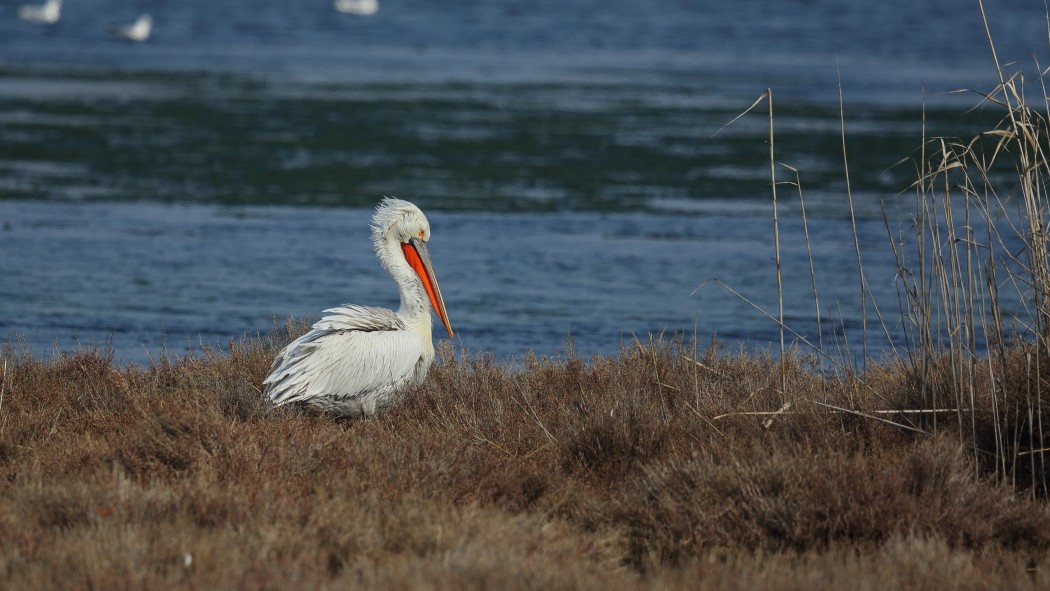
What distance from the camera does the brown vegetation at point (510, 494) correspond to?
14.0 ft

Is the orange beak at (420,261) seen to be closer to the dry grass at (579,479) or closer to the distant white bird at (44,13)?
the dry grass at (579,479)

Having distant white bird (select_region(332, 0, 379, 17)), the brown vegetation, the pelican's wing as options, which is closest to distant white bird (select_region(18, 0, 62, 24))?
distant white bird (select_region(332, 0, 379, 17))

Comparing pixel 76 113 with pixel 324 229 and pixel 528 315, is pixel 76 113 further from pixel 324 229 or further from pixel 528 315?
pixel 528 315

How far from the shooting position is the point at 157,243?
14.2m

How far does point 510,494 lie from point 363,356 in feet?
4.67

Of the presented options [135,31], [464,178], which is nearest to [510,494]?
[464,178]

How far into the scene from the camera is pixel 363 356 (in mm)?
6469

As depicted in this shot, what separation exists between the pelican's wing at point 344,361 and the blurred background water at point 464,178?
186 centimetres

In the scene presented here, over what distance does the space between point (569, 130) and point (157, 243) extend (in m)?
10.1

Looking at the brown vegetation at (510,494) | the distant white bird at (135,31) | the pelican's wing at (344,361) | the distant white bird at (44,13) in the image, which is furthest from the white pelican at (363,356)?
the distant white bird at (44,13)

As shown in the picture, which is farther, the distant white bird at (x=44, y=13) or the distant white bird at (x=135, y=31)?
the distant white bird at (x=44, y=13)

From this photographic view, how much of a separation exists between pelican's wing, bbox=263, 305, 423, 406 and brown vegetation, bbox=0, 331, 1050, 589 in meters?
0.16

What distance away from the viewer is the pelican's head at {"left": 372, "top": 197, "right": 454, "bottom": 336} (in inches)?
287

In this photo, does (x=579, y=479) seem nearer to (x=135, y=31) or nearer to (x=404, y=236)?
(x=404, y=236)
